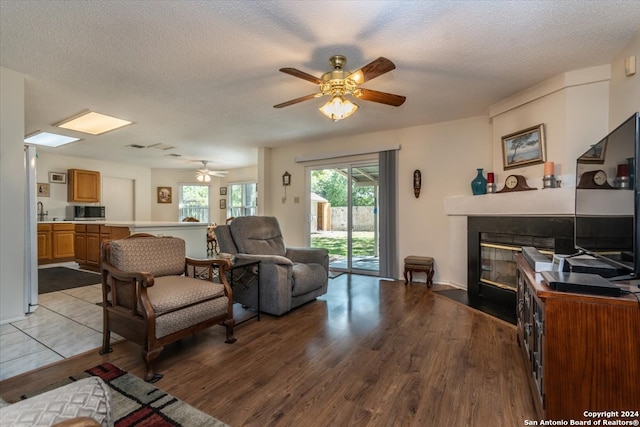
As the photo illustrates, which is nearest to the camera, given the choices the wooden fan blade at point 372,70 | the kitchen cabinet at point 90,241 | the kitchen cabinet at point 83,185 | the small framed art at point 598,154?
the small framed art at point 598,154

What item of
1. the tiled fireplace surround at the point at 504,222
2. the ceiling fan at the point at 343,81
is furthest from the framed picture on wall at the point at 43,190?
the tiled fireplace surround at the point at 504,222

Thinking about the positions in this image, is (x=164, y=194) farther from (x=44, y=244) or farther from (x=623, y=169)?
→ (x=623, y=169)

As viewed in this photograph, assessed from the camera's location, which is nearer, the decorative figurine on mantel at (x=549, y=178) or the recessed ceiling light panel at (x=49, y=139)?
the decorative figurine on mantel at (x=549, y=178)

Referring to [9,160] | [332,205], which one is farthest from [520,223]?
[9,160]

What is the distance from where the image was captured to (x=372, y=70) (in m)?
2.12

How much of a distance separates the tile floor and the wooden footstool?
11.5 feet

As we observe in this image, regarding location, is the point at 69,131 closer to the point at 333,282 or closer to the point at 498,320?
the point at 333,282

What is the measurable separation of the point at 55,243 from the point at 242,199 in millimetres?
4102

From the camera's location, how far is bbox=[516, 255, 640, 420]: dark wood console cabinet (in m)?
1.13

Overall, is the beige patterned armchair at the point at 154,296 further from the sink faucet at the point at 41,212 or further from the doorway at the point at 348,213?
the sink faucet at the point at 41,212

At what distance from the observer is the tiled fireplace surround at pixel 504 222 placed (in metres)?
2.65

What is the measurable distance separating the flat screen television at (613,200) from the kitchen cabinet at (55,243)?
8.04 m

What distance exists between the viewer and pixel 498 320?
276cm

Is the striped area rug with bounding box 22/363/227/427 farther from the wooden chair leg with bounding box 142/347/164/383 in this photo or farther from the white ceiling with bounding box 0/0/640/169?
the white ceiling with bounding box 0/0/640/169
